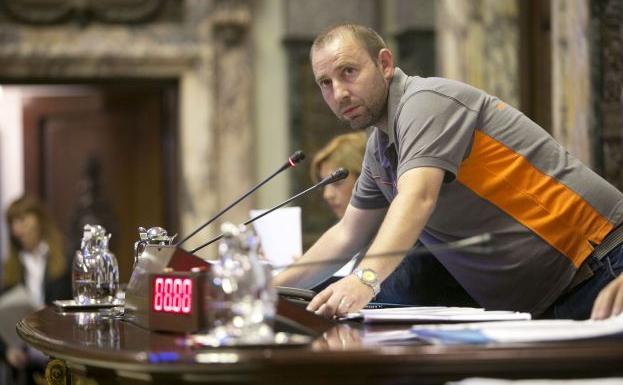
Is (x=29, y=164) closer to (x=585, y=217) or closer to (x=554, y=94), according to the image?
(x=554, y=94)

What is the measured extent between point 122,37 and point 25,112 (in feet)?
4.74

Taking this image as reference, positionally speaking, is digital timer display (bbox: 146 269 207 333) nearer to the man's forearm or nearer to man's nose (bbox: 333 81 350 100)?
the man's forearm

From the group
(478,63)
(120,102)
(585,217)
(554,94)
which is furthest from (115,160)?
(585,217)

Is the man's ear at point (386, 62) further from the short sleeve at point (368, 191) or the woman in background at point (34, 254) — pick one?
the woman in background at point (34, 254)

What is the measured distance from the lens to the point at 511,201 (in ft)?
8.93

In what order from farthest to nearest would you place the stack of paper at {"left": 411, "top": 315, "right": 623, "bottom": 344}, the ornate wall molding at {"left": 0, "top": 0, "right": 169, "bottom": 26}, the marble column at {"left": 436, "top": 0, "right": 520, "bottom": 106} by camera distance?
the ornate wall molding at {"left": 0, "top": 0, "right": 169, "bottom": 26} < the marble column at {"left": 436, "top": 0, "right": 520, "bottom": 106} < the stack of paper at {"left": 411, "top": 315, "right": 623, "bottom": 344}

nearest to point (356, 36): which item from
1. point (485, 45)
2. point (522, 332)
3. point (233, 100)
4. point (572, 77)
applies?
point (522, 332)

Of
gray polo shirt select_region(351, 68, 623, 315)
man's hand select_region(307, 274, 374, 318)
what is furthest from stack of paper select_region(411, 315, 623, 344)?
gray polo shirt select_region(351, 68, 623, 315)

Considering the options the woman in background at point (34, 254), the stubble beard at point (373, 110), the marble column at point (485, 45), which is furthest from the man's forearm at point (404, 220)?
the woman in background at point (34, 254)

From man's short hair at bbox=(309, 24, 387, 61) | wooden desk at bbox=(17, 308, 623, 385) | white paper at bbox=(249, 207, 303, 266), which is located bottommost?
white paper at bbox=(249, 207, 303, 266)

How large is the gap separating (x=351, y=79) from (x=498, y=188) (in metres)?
0.44

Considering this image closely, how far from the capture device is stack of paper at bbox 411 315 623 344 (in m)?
Result: 1.79

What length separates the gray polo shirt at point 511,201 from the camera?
8.91 ft

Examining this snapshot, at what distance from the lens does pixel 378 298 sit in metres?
3.28
